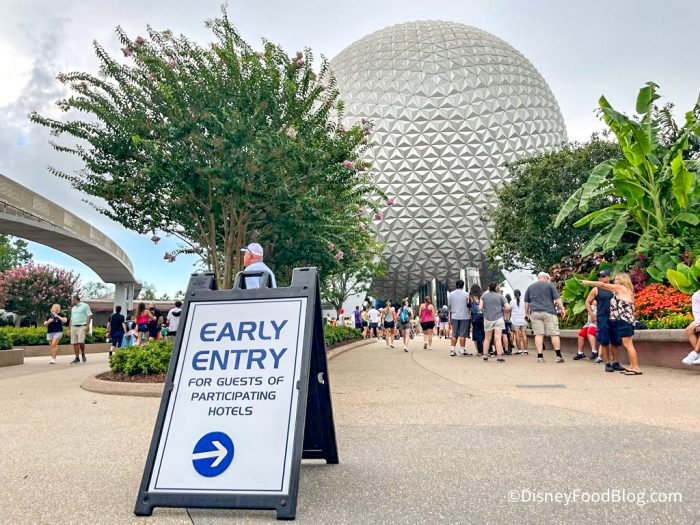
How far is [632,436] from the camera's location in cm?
434

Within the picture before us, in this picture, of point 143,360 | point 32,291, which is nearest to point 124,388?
point 143,360

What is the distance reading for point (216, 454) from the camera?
2826 mm

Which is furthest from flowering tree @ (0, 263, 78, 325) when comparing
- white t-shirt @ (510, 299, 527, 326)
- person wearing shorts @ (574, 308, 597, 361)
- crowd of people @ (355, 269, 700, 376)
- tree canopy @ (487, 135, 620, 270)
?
person wearing shorts @ (574, 308, 597, 361)

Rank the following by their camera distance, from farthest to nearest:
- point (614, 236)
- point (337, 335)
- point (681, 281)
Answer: point (337, 335)
point (614, 236)
point (681, 281)

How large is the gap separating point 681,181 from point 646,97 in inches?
95.3

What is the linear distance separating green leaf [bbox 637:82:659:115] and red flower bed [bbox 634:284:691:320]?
442cm

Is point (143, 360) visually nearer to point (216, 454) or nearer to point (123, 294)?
point (216, 454)

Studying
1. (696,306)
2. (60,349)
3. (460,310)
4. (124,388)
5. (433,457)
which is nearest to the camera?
(433,457)

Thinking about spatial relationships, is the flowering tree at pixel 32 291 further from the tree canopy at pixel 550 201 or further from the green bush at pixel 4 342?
the tree canopy at pixel 550 201

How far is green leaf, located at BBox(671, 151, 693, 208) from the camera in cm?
1137

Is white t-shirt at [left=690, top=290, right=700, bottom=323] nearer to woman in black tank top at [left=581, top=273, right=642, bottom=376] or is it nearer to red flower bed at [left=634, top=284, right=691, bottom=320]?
woman in black tank top at [left=581, top=273, right=642, bottom=376]

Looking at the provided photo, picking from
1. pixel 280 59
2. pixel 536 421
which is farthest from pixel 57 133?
pixel 536 421

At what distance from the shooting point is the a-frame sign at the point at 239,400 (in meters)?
2.73

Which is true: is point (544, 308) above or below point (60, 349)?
above
